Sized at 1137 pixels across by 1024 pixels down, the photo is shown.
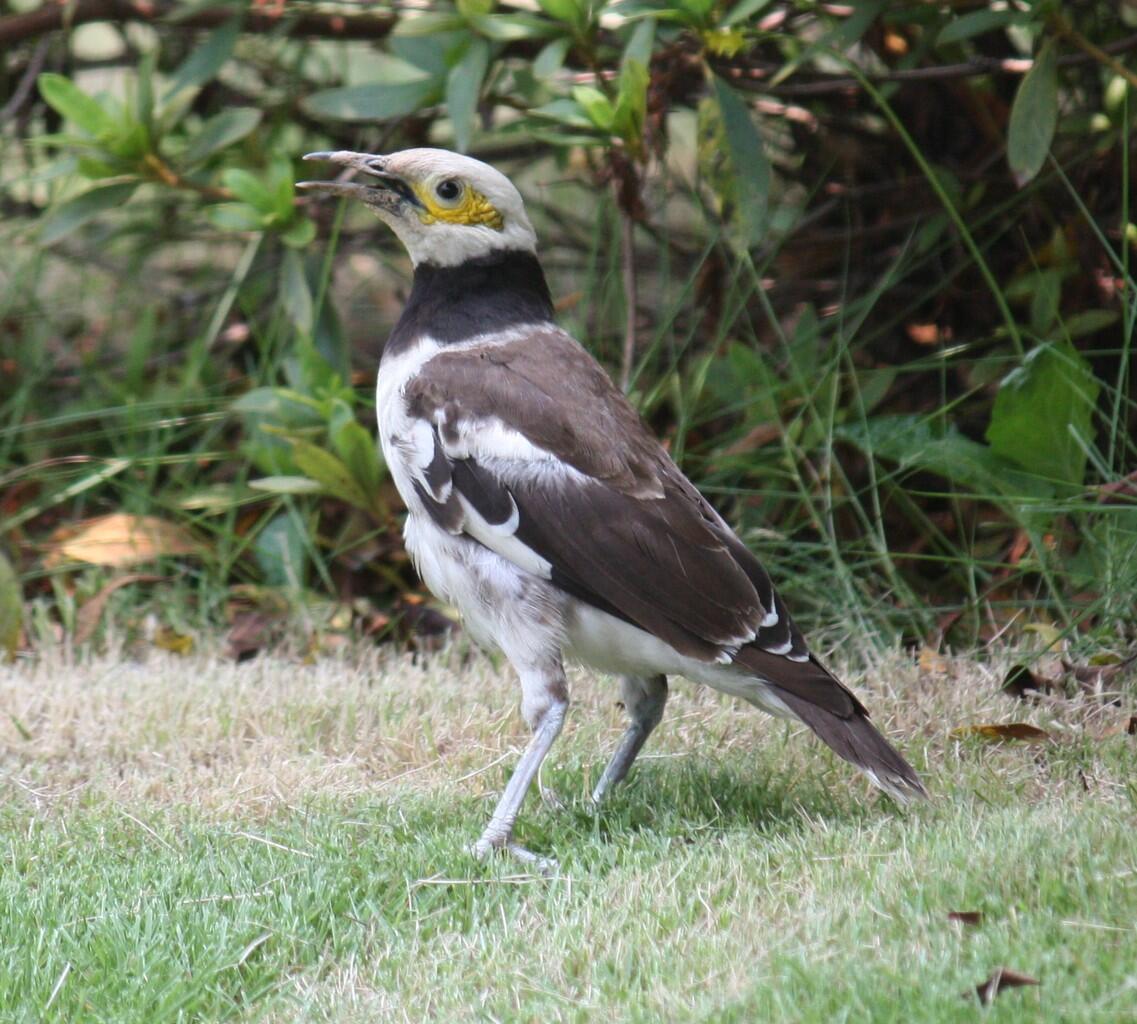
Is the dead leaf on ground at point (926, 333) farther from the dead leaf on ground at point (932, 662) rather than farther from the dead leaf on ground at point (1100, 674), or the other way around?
the dead leaf on ground at point (1100, 674)

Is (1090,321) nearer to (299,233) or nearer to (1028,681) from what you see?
(1028,681)

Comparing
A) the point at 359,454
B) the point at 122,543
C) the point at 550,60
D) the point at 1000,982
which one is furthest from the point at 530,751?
the point at 122,543

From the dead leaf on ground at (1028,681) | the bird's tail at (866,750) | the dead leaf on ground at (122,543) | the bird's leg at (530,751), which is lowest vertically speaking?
the dead leaf on ground at (122,543)

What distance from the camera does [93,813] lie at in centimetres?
441

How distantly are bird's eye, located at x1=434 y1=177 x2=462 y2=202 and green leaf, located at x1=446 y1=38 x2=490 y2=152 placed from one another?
0.88 m

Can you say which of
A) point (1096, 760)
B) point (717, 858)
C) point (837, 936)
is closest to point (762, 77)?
point (1096, 760)

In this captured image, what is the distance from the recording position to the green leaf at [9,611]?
6137mm

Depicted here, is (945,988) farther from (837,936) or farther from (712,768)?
(712,768)

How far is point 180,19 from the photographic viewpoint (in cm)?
654

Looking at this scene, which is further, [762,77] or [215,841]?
[762,77]

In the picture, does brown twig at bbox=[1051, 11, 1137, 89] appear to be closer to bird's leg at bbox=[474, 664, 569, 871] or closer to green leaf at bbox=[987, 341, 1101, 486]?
green leaf at bbox=[987, 341, 1101, 486]

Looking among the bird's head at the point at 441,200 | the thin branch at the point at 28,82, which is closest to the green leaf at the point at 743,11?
the bird's head at the point at 441,200

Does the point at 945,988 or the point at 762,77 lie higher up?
the point at 762,77

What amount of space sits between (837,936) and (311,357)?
11.9 feet
